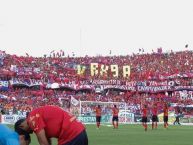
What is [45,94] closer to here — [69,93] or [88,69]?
[69,93]

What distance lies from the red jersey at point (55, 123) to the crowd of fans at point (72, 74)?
52863 millimetres

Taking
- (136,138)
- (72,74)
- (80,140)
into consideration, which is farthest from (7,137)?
(72,74)

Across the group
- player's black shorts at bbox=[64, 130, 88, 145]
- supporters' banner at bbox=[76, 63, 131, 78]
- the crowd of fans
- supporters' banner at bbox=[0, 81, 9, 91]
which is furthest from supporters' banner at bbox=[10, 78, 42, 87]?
player's black shorts at bbox=[64, 130, 88, 145]

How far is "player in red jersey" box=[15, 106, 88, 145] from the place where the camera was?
7449 mm

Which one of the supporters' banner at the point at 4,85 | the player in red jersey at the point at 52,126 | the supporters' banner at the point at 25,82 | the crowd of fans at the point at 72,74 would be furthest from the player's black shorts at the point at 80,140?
the supporters' banner at the point at 25,82

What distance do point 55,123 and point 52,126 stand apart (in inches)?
2.2

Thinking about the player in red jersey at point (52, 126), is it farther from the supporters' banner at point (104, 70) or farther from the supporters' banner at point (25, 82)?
the supporters' banner at point (104, 70)

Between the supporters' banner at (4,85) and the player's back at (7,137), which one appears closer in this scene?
the player's back at (7,137)

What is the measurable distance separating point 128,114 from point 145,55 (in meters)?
29.9

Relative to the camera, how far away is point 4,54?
79312 millimetres

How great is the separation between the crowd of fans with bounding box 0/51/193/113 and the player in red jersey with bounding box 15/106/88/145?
52.8m

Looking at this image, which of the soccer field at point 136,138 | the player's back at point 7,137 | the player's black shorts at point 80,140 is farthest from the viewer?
the soccer field at point 136,138

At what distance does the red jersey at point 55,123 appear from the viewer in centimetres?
754

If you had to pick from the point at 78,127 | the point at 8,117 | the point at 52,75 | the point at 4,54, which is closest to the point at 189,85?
the point at 52,75
